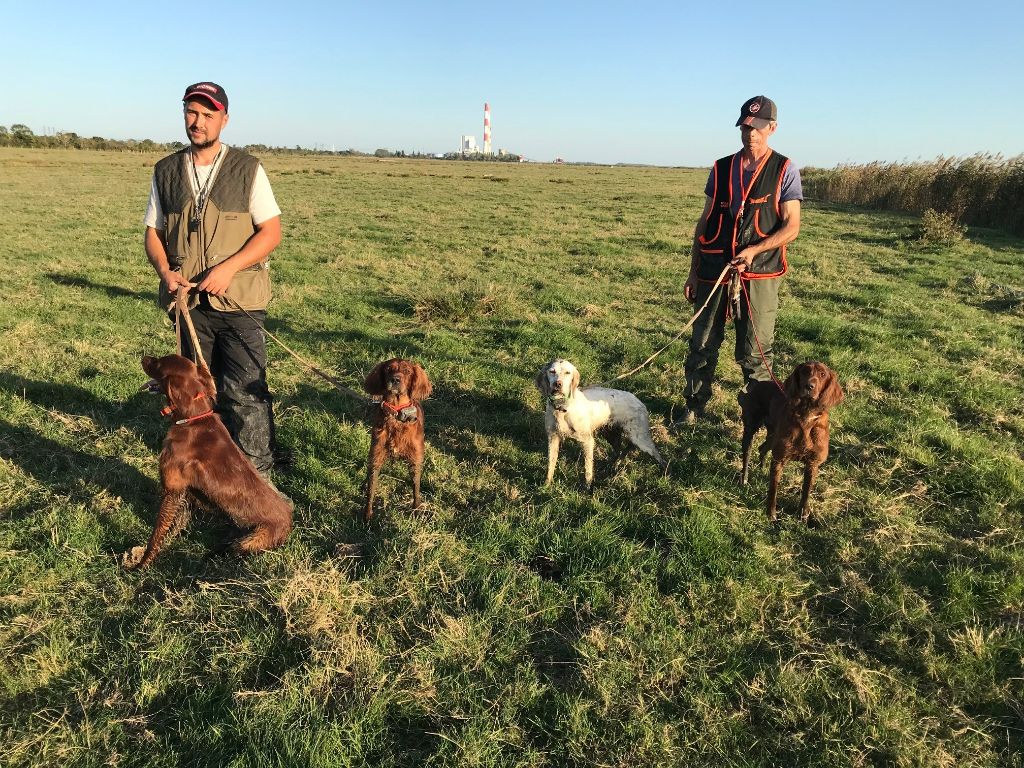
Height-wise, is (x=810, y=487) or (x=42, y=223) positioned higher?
(x=42, y=223)

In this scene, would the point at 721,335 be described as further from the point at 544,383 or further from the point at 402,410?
the point at 402,410

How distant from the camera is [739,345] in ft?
16.6

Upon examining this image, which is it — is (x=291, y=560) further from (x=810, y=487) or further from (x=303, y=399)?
(x=810, y=487)

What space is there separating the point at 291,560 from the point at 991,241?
810 inches

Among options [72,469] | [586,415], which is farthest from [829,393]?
[72,469]

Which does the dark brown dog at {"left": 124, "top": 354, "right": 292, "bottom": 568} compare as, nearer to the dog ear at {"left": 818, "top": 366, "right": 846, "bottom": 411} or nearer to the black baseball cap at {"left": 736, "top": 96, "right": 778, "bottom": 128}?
the dog ear at {"left": 818, "top": 366, "right": 846, "bottom": 411}

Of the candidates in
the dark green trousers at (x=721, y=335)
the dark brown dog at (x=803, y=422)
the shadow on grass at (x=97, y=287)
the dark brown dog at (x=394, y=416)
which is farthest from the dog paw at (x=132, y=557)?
the shadow on grass at (x=97, y=287)

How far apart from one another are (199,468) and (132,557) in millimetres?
663

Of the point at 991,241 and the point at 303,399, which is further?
the point at 991,241

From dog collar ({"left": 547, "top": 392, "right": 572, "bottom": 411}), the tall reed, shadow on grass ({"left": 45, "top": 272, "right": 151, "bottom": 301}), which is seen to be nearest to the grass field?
dog collar ({"left": 547, "top": 392, "right": 572, "bottom": 411})

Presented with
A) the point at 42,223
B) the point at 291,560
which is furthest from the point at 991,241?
the point at 42,223

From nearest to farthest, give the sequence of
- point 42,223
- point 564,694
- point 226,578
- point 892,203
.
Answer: point 564,694 < point 226,578 < point 42,223 < point 892,203

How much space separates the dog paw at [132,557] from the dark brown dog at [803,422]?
3982 millimetres

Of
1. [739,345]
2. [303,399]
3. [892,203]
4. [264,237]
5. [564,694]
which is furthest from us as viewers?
[892,203]
